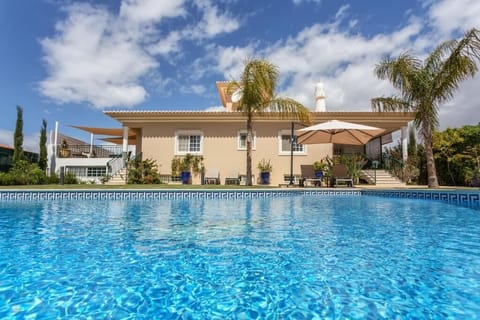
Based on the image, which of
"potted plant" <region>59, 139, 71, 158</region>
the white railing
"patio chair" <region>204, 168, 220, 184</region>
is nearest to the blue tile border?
"patio chair" <region>204, 168, 220, 184</region>

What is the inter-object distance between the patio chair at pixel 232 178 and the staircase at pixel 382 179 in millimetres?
7683

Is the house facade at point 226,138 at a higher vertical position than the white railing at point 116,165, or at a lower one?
higher

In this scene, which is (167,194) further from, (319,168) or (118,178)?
(319,168)

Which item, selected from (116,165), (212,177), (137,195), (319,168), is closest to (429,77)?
(319,168)

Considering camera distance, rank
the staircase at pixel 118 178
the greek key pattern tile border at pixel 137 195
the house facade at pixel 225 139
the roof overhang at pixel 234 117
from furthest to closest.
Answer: the house facade at pixel 225 139 < the roof overhang at pixel 234 117 < the staircase at pixel 118 178 < the greek key pattern tile border at pixel 137 195

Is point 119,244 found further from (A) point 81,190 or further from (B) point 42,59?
(B) point 42,59

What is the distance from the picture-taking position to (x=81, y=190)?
11.2 m

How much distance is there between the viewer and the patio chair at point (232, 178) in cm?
1666

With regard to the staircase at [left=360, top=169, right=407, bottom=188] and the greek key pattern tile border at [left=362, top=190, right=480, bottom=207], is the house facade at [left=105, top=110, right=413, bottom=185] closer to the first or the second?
the staircase at [left=360, top=169, right=407, bottom=188]

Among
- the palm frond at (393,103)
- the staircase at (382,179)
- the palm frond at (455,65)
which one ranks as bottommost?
the staircase at (382,179)

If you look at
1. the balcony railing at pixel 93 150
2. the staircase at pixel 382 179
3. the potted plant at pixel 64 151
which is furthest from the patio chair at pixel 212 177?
the potted plant at pixel 64 151

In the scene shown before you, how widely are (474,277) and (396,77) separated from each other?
1229 cm

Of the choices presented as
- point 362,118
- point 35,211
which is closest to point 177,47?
point 362,118

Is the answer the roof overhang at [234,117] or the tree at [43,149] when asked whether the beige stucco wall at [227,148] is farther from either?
the tree at [43,149]
